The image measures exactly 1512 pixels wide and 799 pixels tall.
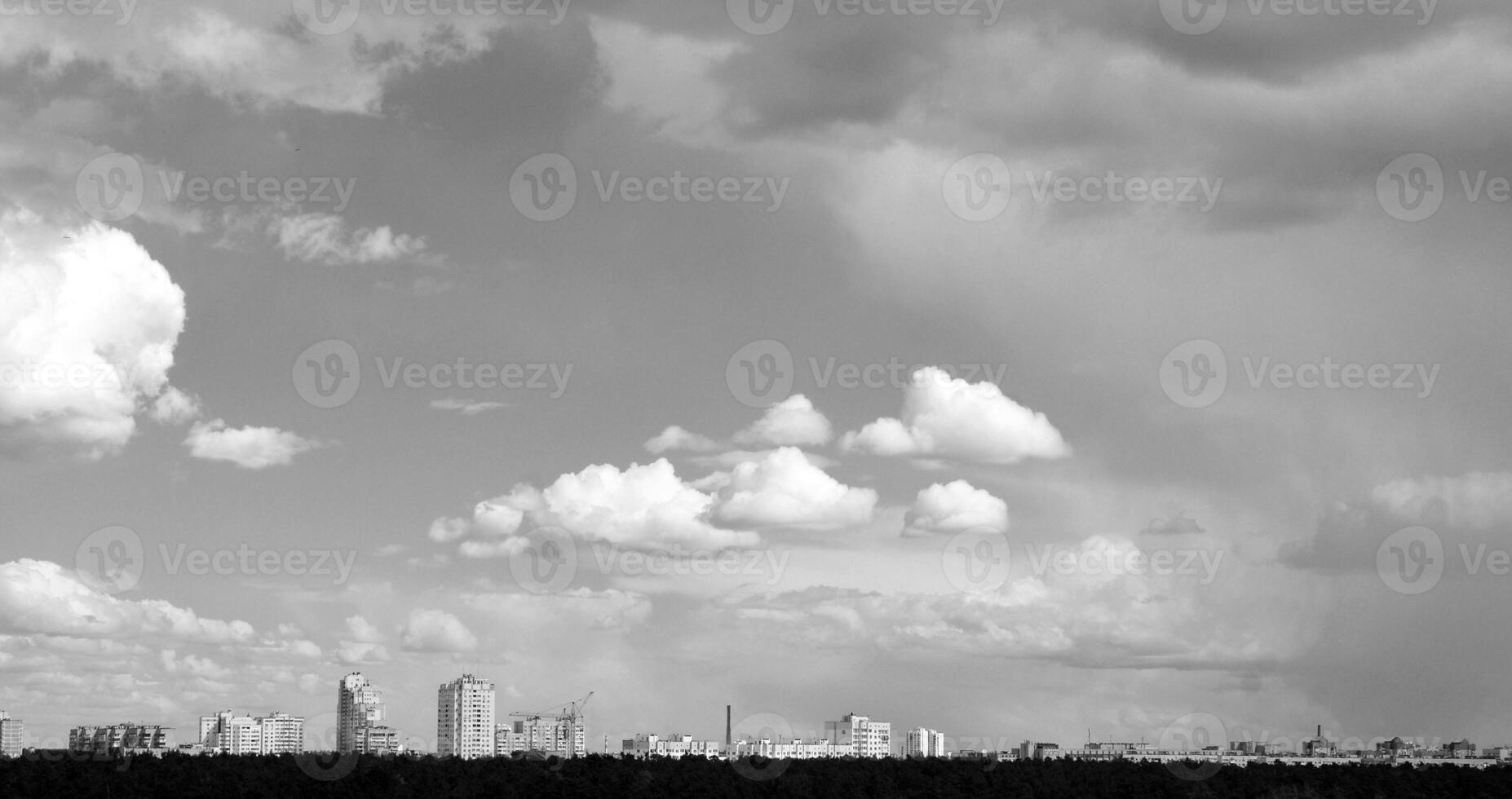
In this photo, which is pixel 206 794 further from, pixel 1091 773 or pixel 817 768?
pixel 1091 773

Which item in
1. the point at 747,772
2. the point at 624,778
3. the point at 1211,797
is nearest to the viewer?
the point at 1211,797

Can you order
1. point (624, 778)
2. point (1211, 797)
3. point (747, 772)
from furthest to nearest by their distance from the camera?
point (747, 772)
point (624, 778)
point (1211, 797)

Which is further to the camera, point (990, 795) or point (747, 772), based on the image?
point (747, 772)

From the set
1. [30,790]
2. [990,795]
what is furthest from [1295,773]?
[30,790]

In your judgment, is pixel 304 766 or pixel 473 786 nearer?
pixel 473 786

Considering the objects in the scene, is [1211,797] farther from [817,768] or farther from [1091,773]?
[817,768]

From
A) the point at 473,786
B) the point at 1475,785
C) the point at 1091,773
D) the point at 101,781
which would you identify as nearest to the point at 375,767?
the point at 473,786
